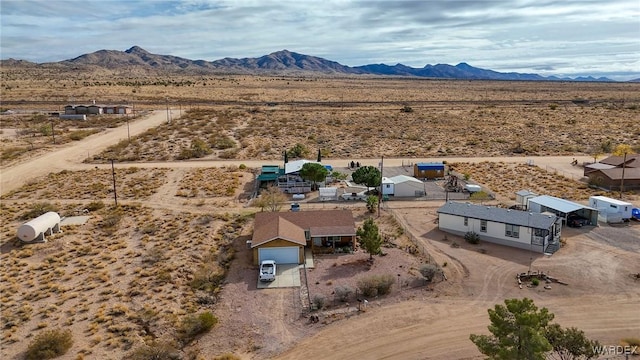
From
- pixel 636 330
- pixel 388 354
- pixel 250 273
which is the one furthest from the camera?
pixel 250 273

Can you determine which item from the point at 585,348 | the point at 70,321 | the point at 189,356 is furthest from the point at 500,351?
the point at 70,321

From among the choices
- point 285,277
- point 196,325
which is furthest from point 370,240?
point 196,325

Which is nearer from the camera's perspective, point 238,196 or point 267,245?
point 267,245

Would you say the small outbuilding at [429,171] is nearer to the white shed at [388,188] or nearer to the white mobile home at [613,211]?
the white shed at [388,188]

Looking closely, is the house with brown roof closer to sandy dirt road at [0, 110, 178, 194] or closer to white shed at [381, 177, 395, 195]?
white shed at [381, 177, 395, 195]

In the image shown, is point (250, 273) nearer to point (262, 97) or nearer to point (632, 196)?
point (632, 196)

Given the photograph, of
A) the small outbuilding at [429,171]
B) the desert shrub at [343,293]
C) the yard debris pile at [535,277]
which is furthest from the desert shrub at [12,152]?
the yard debris pile at [535,277]

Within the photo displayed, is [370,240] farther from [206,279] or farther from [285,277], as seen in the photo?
[206,279]
